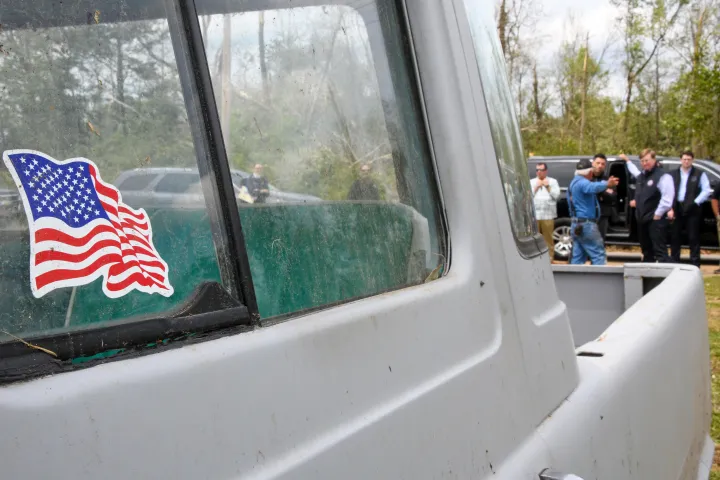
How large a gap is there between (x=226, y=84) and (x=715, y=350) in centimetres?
654

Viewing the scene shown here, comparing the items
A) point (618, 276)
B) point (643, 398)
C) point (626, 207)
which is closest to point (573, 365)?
point (643, 398)

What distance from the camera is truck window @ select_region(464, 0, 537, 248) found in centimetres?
176

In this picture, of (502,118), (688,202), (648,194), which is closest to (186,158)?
(502,118)

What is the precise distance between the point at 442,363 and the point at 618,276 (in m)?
2.75

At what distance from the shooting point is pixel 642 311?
8.42 feet

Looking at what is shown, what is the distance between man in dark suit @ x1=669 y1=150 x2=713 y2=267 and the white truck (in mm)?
10142

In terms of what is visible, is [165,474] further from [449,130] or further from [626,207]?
[626,207]

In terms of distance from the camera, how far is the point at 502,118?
185cm

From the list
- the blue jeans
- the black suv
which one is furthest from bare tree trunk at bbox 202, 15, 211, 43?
the black suv

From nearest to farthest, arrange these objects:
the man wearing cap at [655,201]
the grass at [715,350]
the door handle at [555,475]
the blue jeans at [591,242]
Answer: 1. the door handle at [555,475]
2. the grass at [715,350]
3. the blue jeans at [591,242]
4. the man wearing cap at [655,201]

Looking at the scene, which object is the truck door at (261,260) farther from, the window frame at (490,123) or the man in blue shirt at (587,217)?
the man in blue shirt at (587,217)

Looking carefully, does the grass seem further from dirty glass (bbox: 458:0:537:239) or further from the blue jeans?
dirty glass (bbox: 458:0:537:239)

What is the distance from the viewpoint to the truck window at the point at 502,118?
5.77 ft

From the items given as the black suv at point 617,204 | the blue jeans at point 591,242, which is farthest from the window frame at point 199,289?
the black suv at point 617,204
